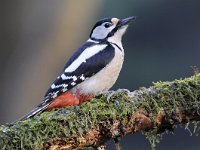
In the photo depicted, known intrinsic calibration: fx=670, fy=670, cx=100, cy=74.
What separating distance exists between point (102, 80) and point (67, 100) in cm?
36

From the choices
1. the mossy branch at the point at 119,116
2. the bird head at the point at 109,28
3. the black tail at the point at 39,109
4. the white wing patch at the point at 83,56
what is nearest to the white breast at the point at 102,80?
the white wing patch at the point at 83,56

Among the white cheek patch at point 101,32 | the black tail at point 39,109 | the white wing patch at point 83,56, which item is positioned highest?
the white cheek patch at point 101,32

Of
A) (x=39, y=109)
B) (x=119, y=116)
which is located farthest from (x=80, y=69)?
(x=119, y=116)

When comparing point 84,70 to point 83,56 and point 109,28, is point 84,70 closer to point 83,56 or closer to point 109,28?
point 83,56

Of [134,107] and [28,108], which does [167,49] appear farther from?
[134,107]

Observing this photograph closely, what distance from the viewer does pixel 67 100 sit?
5.06 metres

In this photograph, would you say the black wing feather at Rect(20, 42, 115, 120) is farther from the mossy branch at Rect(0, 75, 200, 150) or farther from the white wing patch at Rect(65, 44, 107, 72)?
the mossy branch at Rect(0, 75, 200, 150)

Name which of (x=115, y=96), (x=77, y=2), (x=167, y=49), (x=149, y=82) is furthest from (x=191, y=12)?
(x=115, y=96)

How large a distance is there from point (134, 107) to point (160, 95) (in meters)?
0.19

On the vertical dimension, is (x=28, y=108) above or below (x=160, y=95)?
above

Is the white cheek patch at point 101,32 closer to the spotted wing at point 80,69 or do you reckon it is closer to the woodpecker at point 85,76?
the woodpecker at point 85,76

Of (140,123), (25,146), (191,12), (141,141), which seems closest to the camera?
(25,146)

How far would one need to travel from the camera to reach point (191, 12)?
1327 cm

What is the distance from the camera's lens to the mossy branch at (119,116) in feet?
13.5
